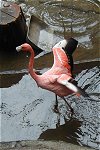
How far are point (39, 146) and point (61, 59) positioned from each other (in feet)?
4.49

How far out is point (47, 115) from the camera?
5.62 meters

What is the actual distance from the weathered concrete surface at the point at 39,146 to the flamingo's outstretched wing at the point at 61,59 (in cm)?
116

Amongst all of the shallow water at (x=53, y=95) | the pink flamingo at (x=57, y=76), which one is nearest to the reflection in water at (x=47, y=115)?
the shallow water at (x=53, y=95)

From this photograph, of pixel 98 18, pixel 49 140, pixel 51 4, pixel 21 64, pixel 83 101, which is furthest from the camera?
pixel 51 4

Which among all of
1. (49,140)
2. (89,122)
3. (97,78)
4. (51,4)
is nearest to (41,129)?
(49,140)

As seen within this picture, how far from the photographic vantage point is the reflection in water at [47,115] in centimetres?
529

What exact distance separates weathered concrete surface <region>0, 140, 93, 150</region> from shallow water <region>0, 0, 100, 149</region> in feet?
1.28

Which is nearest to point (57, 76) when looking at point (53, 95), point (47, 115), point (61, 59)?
point (61, 59)

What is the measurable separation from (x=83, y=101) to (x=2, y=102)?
4.36 feet

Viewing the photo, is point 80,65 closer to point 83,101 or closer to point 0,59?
point 83,101


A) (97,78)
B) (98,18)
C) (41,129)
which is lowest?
(41,129)

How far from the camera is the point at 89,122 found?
17.7 ft

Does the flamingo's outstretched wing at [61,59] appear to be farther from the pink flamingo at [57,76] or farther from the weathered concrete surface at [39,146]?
the weathered concrete surface at [39,146]

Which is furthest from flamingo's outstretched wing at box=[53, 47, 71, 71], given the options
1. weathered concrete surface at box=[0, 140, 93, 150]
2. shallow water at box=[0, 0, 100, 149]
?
weathered concrete surface at box=[0, 140, 93, 150]
